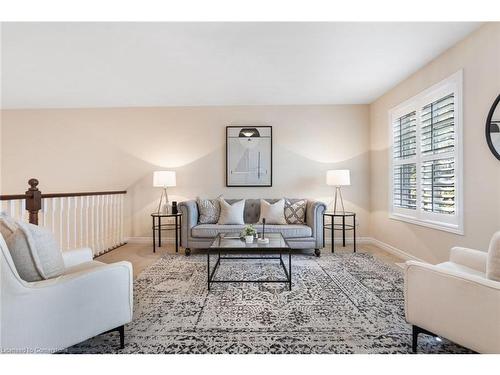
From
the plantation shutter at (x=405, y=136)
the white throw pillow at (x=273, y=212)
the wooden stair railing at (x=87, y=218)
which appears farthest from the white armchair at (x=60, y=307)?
the plantation shutter at (x=405, y=136)

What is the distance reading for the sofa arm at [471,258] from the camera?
5.56ft

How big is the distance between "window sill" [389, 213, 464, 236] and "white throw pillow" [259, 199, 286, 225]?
1651 mm

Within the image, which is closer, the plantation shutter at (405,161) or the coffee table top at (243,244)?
the coffee table top at (243,244)

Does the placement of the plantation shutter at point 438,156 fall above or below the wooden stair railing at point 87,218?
above

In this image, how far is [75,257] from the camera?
6.04 ft

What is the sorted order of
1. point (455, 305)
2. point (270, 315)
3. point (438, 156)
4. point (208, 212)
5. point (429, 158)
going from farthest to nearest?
point (208, 212), point (429, 158), point (438, 156), point (270, 315), point (455, 305)

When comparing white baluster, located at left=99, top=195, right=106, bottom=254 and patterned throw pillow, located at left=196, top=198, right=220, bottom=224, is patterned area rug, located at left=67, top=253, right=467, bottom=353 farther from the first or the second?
white baluster, located at left=99, top=195, right=106, bottom=254

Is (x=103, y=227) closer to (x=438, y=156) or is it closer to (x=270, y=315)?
(x=270, y=315)

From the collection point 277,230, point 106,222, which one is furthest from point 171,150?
point 277,230

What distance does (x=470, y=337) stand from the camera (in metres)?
1.21

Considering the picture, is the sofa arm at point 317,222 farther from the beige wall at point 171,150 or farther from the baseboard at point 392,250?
the baseboard at point 392,250

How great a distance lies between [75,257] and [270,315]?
5.05 ft

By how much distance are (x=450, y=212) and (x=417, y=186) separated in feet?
1.96

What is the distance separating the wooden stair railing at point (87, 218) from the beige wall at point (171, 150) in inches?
11.4
